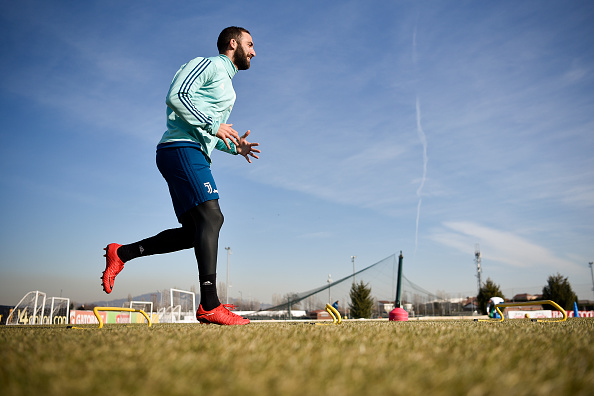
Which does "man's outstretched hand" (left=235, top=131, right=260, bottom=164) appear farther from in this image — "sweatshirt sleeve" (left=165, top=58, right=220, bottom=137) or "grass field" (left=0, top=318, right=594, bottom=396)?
"grass field" (left=0, top=318, right=594, bottom=396)

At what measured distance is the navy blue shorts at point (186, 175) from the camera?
314 centimetres

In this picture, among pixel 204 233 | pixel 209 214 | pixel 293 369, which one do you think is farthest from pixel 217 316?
pixel 293 369

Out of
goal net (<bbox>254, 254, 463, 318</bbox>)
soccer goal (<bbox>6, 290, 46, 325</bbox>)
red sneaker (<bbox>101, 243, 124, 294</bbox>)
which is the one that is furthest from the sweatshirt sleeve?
goal net (<bbox>254, 254, 463, 318</bbox>)

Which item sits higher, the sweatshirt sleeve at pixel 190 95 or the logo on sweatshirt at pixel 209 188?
the sweatshirt sleeve at pixel 190 95

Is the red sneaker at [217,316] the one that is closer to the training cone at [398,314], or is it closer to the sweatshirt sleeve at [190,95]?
the sweatshirt sleeve at [190,95]

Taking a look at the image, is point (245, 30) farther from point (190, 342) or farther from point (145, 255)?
point (190, 342)

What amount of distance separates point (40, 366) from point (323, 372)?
0.70 metres

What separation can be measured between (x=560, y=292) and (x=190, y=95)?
39.9 meters

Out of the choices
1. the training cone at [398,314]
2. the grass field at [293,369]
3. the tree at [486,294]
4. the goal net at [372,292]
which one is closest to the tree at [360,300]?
the goal net at [372,292]

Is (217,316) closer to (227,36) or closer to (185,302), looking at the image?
(227,36)

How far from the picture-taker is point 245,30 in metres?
3.91

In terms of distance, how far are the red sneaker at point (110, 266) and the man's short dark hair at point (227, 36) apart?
203 cm

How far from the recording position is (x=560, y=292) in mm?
34531

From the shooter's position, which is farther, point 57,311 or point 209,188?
point 57,311
